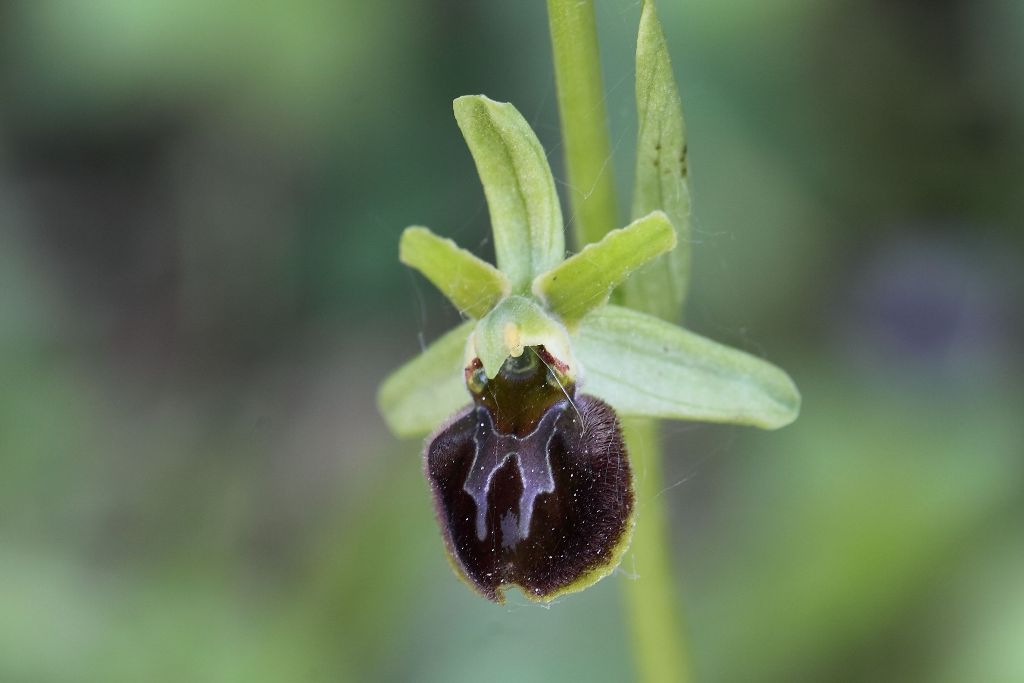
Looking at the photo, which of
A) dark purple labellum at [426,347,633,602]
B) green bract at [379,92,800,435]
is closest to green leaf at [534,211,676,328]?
green bract at [379,92,800,435]

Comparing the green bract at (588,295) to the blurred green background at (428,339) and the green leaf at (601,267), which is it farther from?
the blurred green background at (428,339)

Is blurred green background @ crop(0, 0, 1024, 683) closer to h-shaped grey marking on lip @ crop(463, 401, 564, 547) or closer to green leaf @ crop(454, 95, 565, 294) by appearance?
green leaf @ crop(454, 95, 565, 294)

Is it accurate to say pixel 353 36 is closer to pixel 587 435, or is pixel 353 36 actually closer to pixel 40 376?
pixel 40 376

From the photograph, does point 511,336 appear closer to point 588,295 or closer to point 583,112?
point 588,295

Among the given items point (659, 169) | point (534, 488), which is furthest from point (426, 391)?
point (659, 169)

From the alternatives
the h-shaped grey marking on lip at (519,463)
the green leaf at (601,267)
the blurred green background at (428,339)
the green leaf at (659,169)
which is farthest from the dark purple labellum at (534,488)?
the blurred green background at (428,339)
